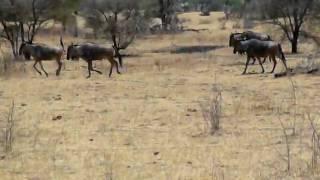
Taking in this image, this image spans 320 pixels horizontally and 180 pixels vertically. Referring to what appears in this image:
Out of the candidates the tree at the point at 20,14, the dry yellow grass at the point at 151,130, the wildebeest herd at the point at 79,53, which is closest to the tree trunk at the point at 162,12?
the tree at the point at 20,14

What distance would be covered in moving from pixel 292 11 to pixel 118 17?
32.8ft

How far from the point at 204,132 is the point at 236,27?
39.9 metres

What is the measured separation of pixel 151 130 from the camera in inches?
416

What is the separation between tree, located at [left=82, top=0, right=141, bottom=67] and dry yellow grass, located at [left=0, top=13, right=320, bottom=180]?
15.6 metres

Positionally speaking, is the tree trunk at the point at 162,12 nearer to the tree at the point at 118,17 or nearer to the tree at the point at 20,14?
the tree at the point at 118,17

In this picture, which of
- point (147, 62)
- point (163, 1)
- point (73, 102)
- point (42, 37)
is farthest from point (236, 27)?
point (73, 102)

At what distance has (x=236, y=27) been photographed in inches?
1951

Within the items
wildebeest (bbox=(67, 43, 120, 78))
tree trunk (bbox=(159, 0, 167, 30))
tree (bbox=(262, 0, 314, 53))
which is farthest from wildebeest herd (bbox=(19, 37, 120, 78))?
tree trunk (bbox=(159, 0, 167, 30))

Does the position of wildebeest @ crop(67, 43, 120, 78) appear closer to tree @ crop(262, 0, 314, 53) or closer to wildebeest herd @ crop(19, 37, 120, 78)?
wildebeest herd @ crop(19, 37, 120, 78)

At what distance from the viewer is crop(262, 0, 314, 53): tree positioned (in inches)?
1305

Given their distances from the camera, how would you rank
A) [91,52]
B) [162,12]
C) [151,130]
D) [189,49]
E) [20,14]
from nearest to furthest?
1. [151,130]
2. [91,52]
3. [20,14]
4. [189,49]
5. [162,12]

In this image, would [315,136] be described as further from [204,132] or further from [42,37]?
[42,37]

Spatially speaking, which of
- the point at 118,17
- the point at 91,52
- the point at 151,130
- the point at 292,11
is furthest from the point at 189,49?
the point at 151,130

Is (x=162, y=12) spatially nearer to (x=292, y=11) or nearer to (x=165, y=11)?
(x=165, y=11)
